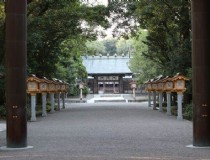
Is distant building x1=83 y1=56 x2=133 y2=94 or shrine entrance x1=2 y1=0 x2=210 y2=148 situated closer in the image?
shrine entrance x1=2 y1=0 x2=210 y2=148

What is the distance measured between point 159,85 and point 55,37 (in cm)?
936

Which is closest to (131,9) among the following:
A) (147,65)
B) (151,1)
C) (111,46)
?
(151,1)

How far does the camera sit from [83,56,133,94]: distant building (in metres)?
72.9

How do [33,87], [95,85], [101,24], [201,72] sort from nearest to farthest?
[201,72] → [33,87] → [101,24] → [95,85]

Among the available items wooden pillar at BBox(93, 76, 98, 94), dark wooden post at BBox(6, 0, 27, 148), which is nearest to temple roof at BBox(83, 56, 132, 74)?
wooden pillar at BBox(93, 76, 98, 94)

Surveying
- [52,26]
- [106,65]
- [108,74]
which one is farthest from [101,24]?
[106,65]

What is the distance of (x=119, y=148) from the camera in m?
10.7

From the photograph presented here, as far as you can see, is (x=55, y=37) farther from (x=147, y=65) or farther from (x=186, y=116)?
(x=147, y=65)

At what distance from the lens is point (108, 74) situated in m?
73.1

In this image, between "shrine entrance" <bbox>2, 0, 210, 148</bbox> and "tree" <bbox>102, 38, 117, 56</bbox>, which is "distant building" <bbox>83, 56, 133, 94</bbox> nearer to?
"tree" <bbox>102, 38, 117, 56</bbox>

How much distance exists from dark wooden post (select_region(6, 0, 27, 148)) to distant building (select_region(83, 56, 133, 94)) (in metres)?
61.1

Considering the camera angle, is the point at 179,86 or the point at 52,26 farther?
the point at 52,26

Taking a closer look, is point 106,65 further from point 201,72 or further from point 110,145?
point 201,72

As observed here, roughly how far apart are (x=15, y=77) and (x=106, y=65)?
2519 inches
